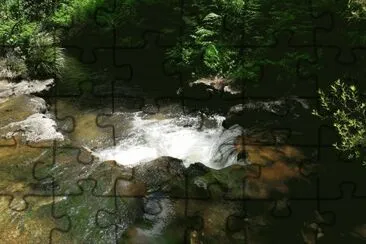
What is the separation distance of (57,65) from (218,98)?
4.20 metres

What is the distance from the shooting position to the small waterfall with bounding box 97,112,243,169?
764 centimetres

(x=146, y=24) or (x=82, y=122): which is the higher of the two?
(x=146, y=24)

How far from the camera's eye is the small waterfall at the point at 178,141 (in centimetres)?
764

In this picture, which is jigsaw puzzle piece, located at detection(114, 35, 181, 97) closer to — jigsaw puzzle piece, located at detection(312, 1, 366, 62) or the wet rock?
the wet rock

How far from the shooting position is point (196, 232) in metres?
5.39

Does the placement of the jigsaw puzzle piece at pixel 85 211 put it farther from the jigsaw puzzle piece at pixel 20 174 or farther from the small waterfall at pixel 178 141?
the small waterfall at pixel 178 141

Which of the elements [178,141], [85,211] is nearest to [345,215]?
[85,211]

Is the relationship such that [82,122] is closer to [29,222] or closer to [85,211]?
[85,211]

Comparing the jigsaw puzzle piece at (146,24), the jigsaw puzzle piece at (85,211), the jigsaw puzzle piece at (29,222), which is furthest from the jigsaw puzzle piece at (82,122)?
the jigsaw puzzle piece at (146,24)

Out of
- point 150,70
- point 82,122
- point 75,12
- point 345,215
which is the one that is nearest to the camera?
point 345,215

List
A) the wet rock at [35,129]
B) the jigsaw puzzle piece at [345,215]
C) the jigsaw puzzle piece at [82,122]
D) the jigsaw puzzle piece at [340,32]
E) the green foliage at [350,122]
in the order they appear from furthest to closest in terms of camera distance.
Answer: the jigsaw puzzle piece at [82,122]
the wet rock at [35,129]
the jigsaw puzzle piece at [340,32]
the jigsaw puzzle piece at [345,215]
the green foliage at [350,122]

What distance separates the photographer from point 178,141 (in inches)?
328

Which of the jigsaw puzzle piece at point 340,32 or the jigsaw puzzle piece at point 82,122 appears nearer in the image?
the jigsaw puzzle piece at point 340,32

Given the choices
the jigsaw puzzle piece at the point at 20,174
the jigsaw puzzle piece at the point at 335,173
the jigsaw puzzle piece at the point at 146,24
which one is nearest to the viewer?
the jigsaw puzzle piece at the point at 335,173
